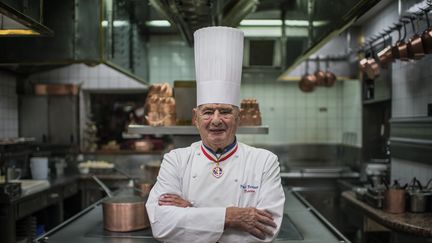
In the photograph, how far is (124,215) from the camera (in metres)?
2.35

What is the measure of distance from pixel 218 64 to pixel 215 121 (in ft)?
0.90

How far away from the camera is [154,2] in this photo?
2736 mm

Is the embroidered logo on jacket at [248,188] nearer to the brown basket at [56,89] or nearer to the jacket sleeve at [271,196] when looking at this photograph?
the jacket sleeve at [271,196]

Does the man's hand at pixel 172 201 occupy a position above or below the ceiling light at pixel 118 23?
below

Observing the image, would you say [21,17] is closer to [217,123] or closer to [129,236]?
[217,123]

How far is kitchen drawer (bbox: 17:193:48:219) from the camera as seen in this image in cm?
408

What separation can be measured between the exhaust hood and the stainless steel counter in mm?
1134

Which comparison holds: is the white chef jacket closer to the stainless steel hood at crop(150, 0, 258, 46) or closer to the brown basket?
the stainless steel hood at crop(150, 0, 258, 46)

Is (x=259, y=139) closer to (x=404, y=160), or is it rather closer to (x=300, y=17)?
(x=404, y=160)

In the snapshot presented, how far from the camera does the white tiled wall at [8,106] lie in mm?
5395

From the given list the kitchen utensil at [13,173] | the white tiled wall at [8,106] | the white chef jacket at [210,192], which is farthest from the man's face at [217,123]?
the white tiled wall at [8,106]

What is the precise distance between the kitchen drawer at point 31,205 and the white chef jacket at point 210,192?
2.70 metres

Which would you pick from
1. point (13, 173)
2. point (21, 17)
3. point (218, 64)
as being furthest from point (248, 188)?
point (13, 173)

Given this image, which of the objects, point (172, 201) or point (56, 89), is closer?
point (172, 201)
